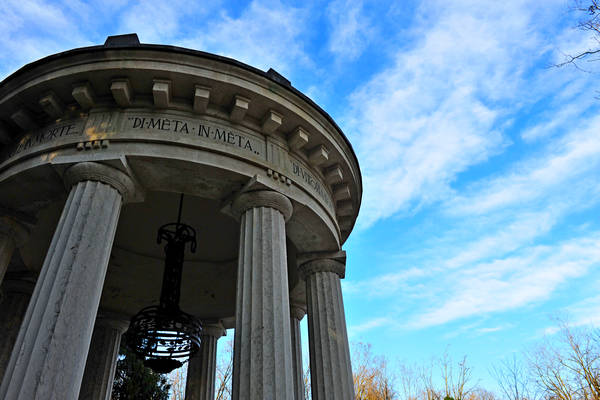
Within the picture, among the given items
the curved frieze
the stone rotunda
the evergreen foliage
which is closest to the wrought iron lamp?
the stone rotunda

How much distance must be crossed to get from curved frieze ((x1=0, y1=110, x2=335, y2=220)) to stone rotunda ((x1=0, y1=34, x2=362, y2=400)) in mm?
37

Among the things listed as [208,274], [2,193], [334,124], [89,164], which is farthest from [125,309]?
[334,124]

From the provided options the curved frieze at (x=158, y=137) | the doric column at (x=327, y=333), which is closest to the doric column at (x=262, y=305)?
the curved frieze at (x=158, y=137)

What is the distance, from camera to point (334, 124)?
42.8ft

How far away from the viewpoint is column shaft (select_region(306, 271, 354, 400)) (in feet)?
38.1

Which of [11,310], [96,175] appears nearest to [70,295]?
[96,175]

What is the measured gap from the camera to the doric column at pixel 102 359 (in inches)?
666

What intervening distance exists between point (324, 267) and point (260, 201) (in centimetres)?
407

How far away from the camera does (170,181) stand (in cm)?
1083

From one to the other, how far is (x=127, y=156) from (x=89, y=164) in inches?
33.4

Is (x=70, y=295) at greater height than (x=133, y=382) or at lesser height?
lesser

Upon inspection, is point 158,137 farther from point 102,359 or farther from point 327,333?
point 102,359

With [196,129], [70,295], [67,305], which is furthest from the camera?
[196,129]

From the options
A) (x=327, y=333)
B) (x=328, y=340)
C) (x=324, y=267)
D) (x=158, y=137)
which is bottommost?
(x=328, y=340)
